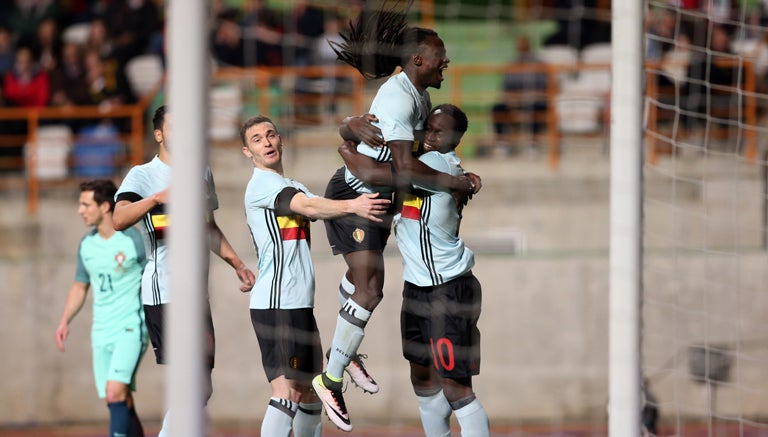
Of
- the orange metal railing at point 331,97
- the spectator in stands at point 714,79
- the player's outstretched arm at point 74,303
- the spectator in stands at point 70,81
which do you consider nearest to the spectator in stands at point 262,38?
the orange metal railing at point 331,97

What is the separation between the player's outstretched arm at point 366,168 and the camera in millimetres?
4773

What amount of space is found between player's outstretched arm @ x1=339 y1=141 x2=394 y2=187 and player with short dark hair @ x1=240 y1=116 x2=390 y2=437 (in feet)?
0.85

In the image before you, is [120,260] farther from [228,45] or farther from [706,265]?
[706,265]

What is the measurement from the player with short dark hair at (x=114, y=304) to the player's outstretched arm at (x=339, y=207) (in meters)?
1.77

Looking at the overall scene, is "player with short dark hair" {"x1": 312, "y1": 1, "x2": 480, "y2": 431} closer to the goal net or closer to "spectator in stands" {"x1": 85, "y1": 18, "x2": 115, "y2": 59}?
the goal net

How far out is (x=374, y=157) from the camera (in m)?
4.80

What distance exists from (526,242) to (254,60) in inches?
113

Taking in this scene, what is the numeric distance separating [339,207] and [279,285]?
1.65ft

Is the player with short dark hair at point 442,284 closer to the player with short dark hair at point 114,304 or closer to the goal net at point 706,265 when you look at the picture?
the player with short dark hair at point 114,304

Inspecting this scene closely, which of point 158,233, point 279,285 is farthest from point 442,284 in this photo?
point 158,233

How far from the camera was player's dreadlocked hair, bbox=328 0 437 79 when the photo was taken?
4.86m

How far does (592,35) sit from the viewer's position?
1105 centimetres

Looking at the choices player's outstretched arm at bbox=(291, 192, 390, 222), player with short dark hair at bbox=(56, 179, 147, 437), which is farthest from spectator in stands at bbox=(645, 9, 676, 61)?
player's outstretched arm at bbox=(291, 192, 390, 222)

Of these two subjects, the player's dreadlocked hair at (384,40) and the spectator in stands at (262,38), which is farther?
the spectator in stands at (262,38)
